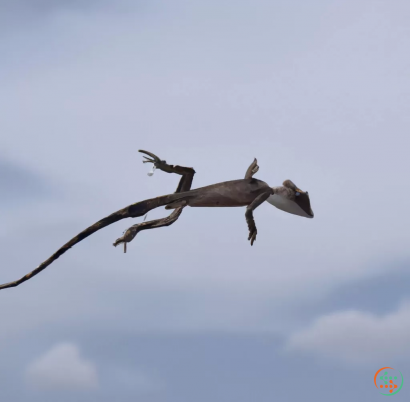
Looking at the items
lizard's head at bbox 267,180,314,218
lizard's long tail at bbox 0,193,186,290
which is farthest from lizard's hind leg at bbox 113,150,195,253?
lizard's head at bbox 267,180,314,218

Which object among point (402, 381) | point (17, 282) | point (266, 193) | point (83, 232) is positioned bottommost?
point (402, 381)

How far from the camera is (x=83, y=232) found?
38.2ft

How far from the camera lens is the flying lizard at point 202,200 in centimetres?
1168

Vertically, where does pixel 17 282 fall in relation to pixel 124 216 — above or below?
below

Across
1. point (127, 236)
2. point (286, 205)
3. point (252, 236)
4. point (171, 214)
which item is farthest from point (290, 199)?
point (127, 236)

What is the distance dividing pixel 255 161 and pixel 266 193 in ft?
2.15

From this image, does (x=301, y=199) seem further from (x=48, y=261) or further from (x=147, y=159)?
(x=48, y=261)

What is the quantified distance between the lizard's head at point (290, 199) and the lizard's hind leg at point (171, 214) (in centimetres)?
146

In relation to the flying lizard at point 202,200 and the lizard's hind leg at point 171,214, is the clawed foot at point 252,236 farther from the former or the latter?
the lizard's hind leg at point 171,214

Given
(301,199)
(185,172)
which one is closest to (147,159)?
(185,172)

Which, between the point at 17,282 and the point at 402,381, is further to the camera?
the point at 402,381

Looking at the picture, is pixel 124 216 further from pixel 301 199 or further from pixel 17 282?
pixel 301 199

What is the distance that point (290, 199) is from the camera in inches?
498

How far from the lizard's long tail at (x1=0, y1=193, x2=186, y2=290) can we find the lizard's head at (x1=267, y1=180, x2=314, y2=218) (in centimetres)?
169
